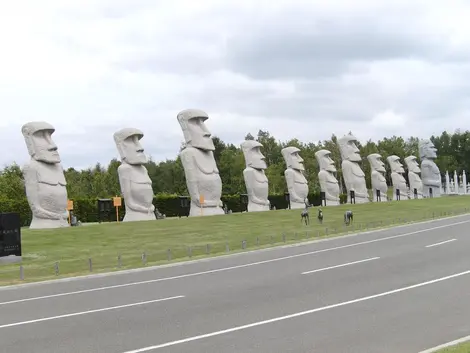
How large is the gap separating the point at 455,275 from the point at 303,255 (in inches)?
275

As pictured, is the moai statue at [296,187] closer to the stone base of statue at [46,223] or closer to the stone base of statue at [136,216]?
the stone base of statue at [136,216]

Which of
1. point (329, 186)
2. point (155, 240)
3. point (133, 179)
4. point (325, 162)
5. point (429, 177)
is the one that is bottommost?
point (155, 240)

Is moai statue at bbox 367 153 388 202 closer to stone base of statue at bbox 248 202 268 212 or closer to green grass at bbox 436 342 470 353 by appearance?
stone base of statue at bbox 248 202 268 212

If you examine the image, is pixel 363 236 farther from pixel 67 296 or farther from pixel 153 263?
pixel 67 296

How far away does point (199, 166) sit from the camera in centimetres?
4300

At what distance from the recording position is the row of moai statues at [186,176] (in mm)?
35938

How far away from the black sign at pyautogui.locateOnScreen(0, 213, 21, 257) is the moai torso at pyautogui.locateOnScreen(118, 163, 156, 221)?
16852 mm

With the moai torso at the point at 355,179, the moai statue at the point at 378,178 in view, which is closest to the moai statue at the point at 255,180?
the moai torso at the point at 355,179

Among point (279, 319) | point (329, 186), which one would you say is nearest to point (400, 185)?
point (329, 186)

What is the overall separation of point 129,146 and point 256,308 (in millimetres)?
29769

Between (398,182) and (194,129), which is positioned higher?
(194,129)

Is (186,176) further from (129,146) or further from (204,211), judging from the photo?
(129,146)

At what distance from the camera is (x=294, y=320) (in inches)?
410

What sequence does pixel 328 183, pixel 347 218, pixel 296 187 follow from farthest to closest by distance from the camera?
pixel 328 183 → pixel 296 187 → pixel 347 218
